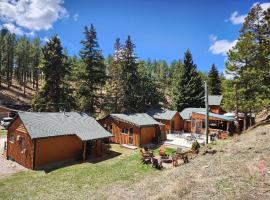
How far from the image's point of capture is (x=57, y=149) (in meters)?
19.4

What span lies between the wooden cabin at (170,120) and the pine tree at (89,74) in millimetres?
9198

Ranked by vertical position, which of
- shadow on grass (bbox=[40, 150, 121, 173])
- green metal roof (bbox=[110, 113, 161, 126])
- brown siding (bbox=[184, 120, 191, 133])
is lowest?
shadow on grass (bbox=[40, 150, 121, 173])

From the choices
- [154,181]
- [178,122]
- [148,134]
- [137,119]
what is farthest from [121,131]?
[154,181]

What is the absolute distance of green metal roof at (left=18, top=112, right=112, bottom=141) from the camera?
18.8 metres

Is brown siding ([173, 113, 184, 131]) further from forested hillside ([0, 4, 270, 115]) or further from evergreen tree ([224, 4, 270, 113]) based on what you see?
evergreen tree ([224, 4, 270, 113])

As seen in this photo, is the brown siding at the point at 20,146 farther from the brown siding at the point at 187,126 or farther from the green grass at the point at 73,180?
the brown siding at the point at 187,126

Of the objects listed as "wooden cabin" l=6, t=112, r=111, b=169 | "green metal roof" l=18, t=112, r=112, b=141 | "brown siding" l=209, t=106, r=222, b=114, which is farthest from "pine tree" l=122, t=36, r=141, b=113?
"brown siding" l=209, t=106, r=222, b=114

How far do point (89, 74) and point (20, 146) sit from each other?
16565mm

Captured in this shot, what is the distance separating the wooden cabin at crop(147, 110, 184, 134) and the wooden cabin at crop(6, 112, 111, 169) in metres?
14.7

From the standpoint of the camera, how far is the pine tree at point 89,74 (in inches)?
1305

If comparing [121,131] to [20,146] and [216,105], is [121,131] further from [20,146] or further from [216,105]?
[216,105]

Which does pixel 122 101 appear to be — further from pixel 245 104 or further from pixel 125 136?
pixel 245 104

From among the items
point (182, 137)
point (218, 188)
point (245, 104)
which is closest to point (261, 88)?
point (245, 104)

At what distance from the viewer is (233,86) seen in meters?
26.2
